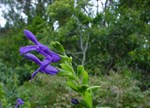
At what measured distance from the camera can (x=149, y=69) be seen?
10.3 meters

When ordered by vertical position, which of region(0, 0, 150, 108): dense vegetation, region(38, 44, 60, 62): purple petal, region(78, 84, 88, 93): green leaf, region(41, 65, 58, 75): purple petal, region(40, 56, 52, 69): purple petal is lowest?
region(0, 0, 150, 108): dense vegetation

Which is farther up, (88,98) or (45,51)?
(45,51)

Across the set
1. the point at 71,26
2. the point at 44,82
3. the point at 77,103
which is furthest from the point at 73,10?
the point at 77,103

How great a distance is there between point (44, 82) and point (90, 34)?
376 cm

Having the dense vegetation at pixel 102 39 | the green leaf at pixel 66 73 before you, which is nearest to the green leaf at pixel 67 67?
the green leaf at pixel 66 73

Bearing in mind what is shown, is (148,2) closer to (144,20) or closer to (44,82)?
(144,20)

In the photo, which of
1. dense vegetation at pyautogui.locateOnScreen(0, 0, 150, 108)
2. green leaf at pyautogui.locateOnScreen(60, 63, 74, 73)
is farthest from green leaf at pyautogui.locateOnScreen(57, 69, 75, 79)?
dense vegetation at pyautogui.locateOnScreen(0, 0, 150, 108)

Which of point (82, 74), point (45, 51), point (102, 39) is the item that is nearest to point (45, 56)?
point (45, 51)

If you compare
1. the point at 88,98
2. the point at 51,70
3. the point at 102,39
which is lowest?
the point at 102,39

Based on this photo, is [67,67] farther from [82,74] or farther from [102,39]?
[102,39]

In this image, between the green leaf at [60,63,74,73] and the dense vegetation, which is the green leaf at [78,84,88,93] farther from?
the dense vegetation

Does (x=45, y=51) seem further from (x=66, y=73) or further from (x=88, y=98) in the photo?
(x=88, y=98)

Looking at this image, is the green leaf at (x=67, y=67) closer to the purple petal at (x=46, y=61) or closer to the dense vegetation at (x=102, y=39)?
the purple petal at (x=46, y=61)

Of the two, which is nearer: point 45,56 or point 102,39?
point 45,56
